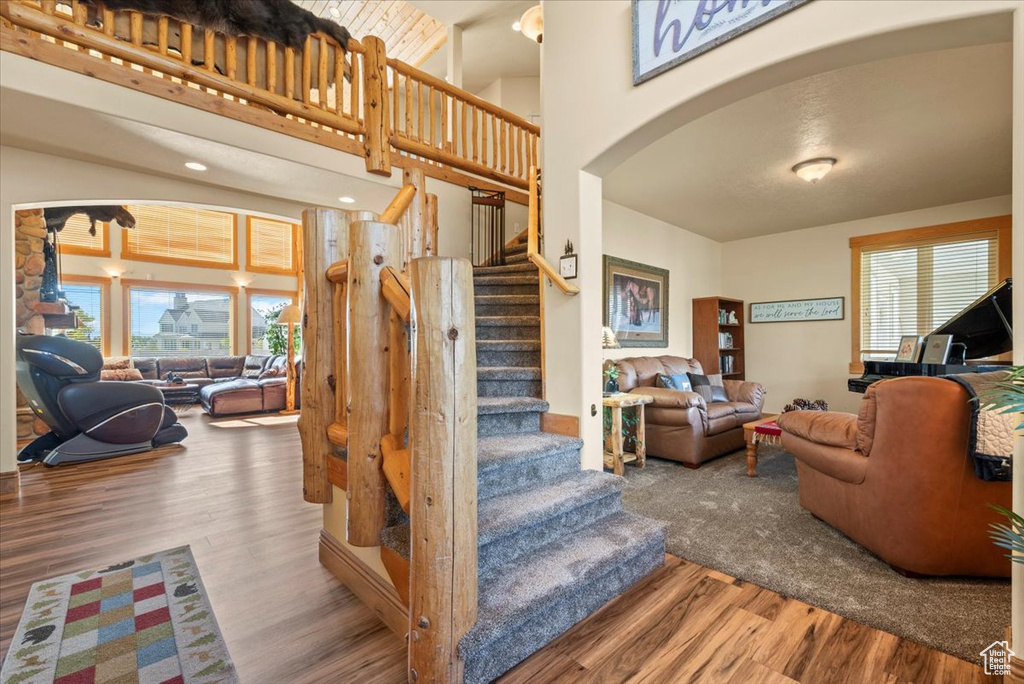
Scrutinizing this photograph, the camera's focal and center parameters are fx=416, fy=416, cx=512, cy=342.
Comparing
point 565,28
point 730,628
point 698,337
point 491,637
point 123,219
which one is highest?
point 565,28

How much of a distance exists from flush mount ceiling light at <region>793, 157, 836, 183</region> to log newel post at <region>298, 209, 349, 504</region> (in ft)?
13.6

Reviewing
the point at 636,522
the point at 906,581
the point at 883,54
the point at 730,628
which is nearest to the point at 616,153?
the point at 883,54

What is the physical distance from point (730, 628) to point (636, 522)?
1.93 ft

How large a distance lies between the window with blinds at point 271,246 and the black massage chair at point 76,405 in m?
5.77

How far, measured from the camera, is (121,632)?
162cm

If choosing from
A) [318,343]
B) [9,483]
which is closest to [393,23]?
[318,343]

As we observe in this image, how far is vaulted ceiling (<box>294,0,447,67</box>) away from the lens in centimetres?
518

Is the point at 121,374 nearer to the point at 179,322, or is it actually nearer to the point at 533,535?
the point at 179,322

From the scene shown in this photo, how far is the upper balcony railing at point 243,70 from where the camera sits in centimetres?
261

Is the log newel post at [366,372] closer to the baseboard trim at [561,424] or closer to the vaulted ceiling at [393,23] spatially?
the baseboard trim at [561,424]

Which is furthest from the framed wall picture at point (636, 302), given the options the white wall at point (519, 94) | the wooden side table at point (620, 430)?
the white wall at point (519, 94)

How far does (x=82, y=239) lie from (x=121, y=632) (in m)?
9.12

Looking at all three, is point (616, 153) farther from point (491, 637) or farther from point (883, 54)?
point (491, 637)

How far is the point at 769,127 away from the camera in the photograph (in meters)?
3.31
